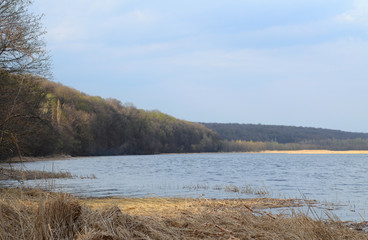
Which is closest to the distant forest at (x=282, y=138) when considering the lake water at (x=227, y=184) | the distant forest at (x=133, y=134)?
the distant forest at (x=133, y=134)

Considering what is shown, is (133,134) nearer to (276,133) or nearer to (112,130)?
(112,130)

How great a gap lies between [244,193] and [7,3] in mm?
13335

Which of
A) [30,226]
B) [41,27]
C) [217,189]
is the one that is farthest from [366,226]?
[41,27]

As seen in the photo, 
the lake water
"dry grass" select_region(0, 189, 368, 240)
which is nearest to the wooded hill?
the lake water

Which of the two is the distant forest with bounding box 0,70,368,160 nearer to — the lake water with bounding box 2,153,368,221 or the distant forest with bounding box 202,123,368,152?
the distant forest with bounding box 202,123,368,152

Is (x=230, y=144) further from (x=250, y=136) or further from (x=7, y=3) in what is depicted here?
(x=7, y=3)

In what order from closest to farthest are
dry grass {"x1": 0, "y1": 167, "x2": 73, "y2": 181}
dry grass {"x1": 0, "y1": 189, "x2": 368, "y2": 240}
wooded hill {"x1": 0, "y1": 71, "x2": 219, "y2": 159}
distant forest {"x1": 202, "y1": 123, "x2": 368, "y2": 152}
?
dry grass {"x1": 0, "y1": 189, "x2": 368, "y2": 240}, dry grass {"x1": 0, "y1": 167, "x2": 73, "y2": 181}, wooded hill {"x1": 0, "y1": 71, "x2": 219, "y2": 159}, distant forest {"x1": 202, "y1": 123, "x2": 368, "y2": 152}

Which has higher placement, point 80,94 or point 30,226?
point 80,94

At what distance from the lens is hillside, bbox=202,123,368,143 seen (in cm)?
14871

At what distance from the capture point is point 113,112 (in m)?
109

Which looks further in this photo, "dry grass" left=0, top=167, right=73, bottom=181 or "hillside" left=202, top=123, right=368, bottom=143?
"hillside" left=202, top=123, right=368, bottom=143

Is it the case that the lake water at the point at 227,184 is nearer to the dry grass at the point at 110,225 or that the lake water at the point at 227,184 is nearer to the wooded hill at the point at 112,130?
the dry grass at the point at 110,225

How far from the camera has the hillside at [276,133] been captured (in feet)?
488

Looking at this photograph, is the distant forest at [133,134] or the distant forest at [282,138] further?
the distant forest at [282,138]
